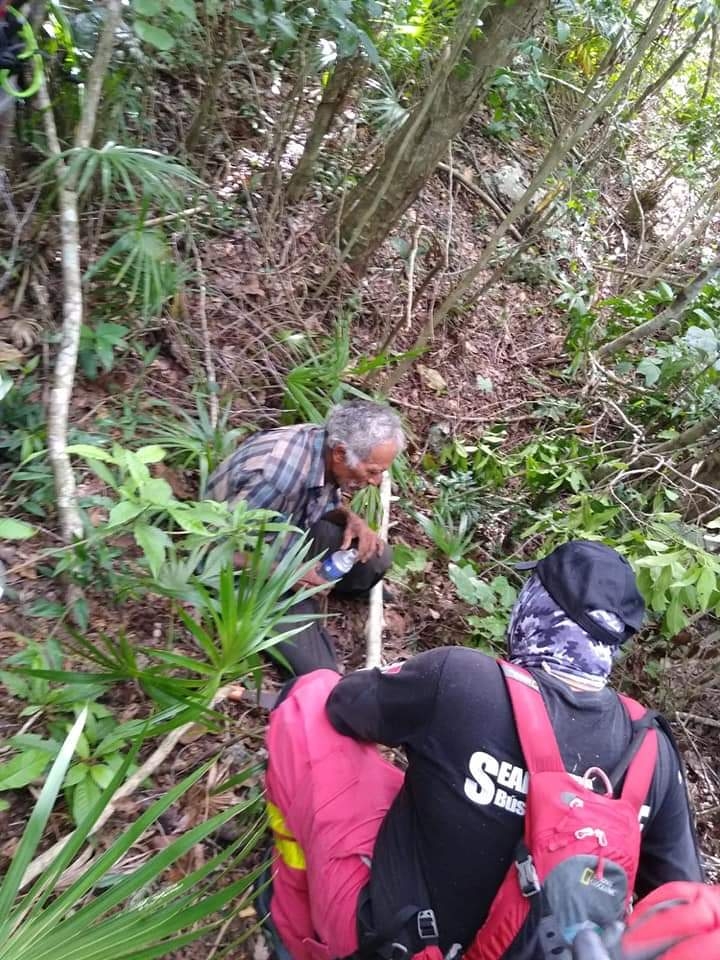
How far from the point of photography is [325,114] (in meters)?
4.43

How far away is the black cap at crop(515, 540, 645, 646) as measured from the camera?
1.54m

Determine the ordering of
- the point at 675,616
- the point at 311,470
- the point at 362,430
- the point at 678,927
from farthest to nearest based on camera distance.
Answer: the point at 311,470
the point at 362,430
the point at 675,616
the point at 678,927

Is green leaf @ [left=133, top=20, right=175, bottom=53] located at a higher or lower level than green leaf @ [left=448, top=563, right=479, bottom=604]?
higher

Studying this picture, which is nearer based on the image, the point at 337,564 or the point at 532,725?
the point at 532,725

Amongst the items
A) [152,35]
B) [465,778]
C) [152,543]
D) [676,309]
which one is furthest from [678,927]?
[676,309]

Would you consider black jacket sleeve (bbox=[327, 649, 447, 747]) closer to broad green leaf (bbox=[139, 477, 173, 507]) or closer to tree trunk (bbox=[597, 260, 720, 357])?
broad green leaf (bbox=[139, 477, 173, 507])

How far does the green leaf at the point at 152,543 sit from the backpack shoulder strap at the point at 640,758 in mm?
1307

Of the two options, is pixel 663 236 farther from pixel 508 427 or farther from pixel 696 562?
pixel 696 562

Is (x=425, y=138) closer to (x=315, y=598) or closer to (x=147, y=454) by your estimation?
(x=315, y=598)

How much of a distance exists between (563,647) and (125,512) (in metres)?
1.25

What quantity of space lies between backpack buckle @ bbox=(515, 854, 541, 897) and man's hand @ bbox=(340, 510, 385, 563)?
191 cm

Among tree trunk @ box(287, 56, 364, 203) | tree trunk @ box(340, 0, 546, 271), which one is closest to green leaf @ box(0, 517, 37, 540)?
tree trunk @ box(340, 0, 546, 271)

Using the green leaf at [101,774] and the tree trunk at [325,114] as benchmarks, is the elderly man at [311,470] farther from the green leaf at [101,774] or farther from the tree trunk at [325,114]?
the tree trunk at [325,114]

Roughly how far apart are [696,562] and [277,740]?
1473mm
